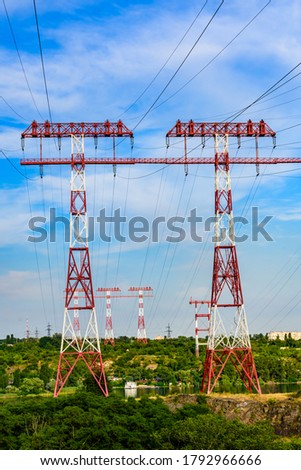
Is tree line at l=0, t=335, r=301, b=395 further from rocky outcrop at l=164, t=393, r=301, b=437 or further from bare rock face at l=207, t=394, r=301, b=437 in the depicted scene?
bare rock face at l=207, t=394, r=301, b=437

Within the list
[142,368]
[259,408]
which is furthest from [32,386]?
[259,408]

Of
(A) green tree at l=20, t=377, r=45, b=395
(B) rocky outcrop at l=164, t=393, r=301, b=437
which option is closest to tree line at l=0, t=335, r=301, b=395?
(A) green tree at l=20, t=377, r=45, b=395

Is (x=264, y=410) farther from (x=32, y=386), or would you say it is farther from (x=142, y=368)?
(x=142, y=368)

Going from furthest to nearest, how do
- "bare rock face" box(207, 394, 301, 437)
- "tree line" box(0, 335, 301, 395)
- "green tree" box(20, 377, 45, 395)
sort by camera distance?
"tree line" box(0, 335, 301, 395)
"green tree" box(20, 377, 45, 395)
"bare rock face" box(207, 394, 301, 437)

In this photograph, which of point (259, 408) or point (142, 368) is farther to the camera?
point (142, 368)

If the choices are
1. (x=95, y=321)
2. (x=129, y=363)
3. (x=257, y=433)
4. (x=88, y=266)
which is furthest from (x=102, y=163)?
(x=129, y=363)

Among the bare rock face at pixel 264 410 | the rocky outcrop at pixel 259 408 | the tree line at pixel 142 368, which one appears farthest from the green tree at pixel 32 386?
the bare rock face at pixel 264 410

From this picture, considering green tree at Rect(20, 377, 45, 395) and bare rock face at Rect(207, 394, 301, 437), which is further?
green tree at Rect(20, 377, 45, 395)

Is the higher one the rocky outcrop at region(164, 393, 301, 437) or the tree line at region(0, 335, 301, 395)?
the tree line at region(0, 335, 301, 395)
